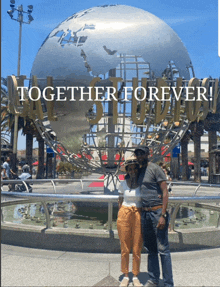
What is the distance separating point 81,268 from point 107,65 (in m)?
3.81

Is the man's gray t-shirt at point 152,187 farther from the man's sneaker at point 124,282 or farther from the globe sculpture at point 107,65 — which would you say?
the globe sculpture at point 107,65

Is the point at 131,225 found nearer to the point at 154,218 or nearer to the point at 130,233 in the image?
the point at 130,233

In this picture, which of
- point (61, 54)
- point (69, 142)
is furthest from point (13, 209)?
point (61, 54)

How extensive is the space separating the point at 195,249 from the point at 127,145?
9.16 ft

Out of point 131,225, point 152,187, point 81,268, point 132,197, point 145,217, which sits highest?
point 152,187

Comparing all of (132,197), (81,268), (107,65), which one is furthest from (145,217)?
(107,65)

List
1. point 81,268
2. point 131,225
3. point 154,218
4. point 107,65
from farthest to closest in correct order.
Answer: point 107,65
point 81,268
point 131,225
point 154,218

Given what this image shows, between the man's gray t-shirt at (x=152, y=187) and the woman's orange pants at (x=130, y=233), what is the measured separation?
184 mm

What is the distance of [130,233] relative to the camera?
12.4 feet

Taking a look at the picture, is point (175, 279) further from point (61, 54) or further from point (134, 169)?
point (61, 54)

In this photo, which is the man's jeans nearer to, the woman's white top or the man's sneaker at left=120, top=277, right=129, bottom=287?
the woman's white top

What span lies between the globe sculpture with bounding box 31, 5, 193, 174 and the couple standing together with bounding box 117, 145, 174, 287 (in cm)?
260

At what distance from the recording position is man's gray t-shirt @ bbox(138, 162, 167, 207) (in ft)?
11.9

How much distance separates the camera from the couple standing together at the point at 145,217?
3556 millimetres
